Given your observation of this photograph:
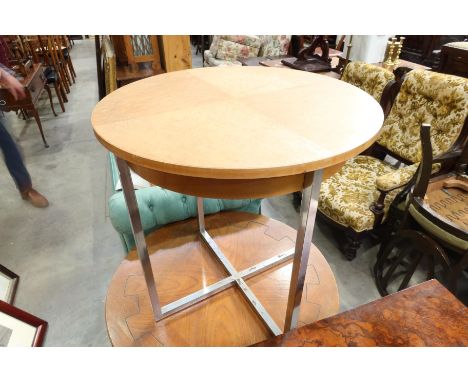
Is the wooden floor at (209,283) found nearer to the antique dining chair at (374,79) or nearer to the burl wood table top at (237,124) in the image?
the burl wood table top at (237,124)

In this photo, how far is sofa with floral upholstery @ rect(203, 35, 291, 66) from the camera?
14.2 feet

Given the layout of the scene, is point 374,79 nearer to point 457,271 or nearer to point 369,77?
point 369,77

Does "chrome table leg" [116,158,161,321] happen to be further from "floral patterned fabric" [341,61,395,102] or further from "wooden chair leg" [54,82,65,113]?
"wooden chair leg" [54,82,65,113]

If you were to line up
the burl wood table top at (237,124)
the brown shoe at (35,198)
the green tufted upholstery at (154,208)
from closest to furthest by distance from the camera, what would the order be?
1. the burl wood table top at (237,124)
2. the green tufted upholstery at (154,208)
3. the brown shoe at (35,198)

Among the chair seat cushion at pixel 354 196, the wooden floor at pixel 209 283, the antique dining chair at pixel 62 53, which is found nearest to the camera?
the wooden floor at pixel 209 283

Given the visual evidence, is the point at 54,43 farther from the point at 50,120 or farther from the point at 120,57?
the point at 120,57


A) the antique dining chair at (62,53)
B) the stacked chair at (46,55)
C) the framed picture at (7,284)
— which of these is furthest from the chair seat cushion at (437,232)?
the antique dining chair at (62,53)

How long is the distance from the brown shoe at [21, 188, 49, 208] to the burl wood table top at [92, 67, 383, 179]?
6.51 ft

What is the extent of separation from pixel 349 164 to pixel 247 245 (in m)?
1.07

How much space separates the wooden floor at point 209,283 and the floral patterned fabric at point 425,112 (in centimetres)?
99

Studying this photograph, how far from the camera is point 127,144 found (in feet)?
1.92

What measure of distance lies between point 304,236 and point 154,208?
0.80 meters

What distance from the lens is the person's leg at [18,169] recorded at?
2.23 metres

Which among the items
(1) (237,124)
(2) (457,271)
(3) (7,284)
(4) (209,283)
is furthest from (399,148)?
(3) (7,284)
